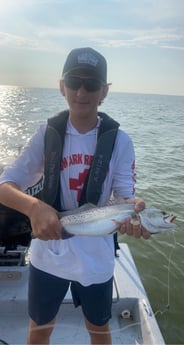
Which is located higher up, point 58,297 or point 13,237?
point 58,297

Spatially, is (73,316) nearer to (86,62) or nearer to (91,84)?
(91,84)

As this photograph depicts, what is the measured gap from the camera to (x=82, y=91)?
229cm

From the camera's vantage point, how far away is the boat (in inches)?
133

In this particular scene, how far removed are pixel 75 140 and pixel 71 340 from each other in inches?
82.3

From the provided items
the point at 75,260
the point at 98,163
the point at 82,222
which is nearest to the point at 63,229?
the point at 82,222

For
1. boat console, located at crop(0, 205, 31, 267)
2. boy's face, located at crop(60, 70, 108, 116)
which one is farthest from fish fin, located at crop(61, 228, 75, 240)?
boat console, located at crop(0, 205, 31, 267)

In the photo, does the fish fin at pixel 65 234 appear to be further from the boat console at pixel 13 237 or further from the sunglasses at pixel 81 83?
the boat console at pixel 13 237

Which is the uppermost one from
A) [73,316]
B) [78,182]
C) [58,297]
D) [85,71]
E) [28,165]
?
[85,71]

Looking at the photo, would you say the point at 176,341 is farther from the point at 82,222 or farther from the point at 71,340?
the point at 82,222

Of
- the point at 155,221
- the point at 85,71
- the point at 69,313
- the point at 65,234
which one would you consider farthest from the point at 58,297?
the point at 85,71

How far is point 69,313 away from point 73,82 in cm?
250

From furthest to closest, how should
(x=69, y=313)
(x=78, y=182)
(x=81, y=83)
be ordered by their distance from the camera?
(x=69, y=313) < (x=78, y=182) < (x=81, y=83)

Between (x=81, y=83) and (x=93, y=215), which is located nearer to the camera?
(x=93, y=215)

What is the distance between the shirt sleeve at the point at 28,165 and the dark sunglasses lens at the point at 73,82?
1.14ft
